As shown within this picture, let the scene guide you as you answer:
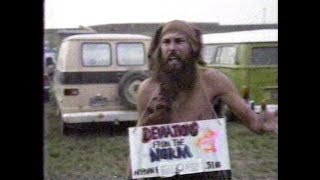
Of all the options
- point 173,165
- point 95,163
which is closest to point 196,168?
point 173,165

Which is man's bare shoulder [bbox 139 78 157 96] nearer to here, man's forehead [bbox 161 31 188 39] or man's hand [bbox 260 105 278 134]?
man's forehead [bbox 161 31 188 39]

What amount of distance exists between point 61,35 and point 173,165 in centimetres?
119

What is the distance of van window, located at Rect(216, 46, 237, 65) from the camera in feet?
12.9

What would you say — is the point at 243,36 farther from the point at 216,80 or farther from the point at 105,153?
the point at 105,153

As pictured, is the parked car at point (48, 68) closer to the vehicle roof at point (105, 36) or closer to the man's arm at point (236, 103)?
the vehicle roof at point (105, 36)

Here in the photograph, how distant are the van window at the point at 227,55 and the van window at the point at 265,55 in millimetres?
184

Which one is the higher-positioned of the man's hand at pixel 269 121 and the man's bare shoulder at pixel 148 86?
the man's bare shoulder at pixel 148 86

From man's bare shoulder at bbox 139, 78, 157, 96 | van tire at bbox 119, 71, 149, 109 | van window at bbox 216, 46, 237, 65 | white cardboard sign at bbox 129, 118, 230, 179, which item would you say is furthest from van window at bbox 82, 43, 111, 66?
van window at bbox 216, 46, 237, 65

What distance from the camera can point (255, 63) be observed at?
416cm

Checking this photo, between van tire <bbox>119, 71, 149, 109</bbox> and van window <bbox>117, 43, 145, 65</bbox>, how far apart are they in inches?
3.5

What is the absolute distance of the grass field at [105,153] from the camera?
3.76 m

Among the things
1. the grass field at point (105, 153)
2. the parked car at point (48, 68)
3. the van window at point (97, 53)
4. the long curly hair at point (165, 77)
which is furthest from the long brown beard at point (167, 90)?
the parked car at point (48, 68)

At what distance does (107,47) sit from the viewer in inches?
153
